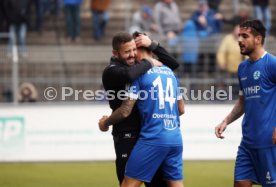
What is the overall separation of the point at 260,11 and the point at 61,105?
766 centimetres

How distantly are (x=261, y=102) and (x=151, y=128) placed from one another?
125 cm

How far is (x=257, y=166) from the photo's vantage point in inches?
346

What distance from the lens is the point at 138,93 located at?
8.38 metres

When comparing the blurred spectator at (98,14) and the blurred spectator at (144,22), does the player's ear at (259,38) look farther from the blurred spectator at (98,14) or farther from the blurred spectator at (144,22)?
the blurred spectator at (98,14)

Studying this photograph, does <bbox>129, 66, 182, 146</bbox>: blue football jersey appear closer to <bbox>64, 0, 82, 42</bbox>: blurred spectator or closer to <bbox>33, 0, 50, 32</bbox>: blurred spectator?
<bbox>64, 0, 82, 42</bbox>: blurred spectator

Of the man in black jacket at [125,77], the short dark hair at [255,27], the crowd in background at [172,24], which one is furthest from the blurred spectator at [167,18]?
the man in black jacket at [125,77]

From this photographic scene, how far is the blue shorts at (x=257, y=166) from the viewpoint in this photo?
870cm

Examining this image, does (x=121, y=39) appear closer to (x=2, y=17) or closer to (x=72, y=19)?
(x=2, y=17)

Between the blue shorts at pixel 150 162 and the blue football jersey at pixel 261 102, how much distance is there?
92 centimetres

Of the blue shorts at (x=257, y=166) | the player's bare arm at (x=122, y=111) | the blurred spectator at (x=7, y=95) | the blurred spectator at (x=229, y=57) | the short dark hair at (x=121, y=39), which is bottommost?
the blurred spectator at (x=7, y=95)

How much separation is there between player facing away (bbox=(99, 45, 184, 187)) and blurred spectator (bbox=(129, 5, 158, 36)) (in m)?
12.3

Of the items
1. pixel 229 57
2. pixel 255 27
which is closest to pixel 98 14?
pixel 229 57

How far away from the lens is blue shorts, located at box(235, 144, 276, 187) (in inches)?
342

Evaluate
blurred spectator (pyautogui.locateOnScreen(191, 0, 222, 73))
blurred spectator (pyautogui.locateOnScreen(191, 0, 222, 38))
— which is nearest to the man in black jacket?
blurred spectator (pyautogui.locateOnScreen(191, 0, 222, 73))
